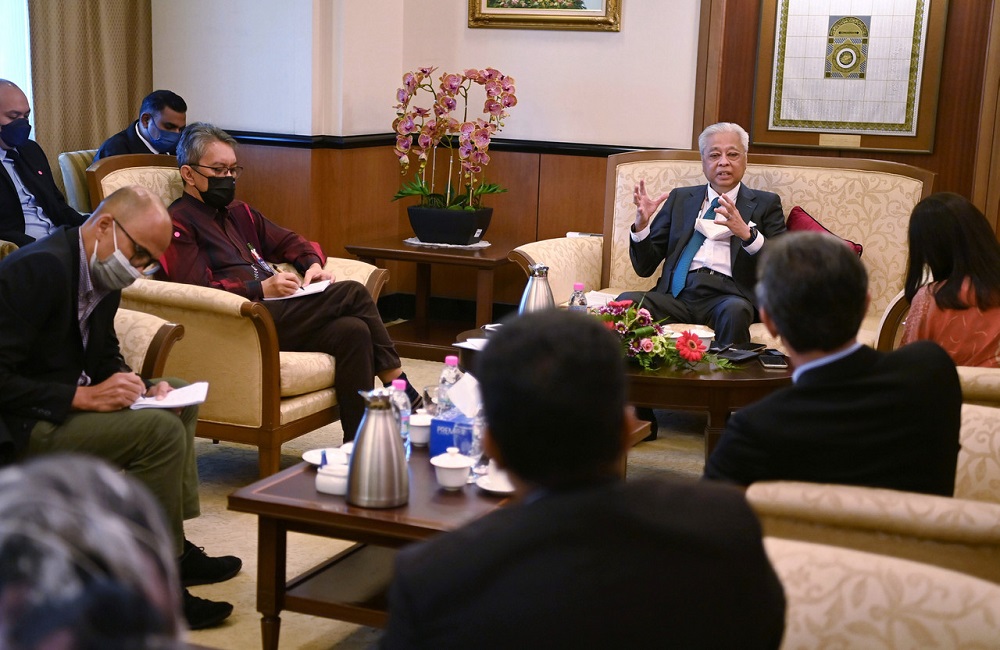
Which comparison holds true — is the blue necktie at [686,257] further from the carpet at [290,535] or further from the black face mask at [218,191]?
the black face mask at [218,191]

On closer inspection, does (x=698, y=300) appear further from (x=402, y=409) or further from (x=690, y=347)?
(x=402, y=409)

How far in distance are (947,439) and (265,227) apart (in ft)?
10.9

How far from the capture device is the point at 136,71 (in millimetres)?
6320

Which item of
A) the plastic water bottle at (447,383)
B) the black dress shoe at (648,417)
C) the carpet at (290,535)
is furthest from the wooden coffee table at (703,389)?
the black dress shoe at (648,417)

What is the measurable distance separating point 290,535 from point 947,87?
14.3 feet

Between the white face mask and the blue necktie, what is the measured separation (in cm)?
265

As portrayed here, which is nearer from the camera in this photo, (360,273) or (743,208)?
(360,273)

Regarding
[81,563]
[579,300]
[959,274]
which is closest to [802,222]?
[579,300]

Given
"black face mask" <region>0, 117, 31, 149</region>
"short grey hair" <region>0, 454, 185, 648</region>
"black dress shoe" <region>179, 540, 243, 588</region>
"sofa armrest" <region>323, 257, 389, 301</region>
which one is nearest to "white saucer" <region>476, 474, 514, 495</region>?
"black dress shoe" <region>179, 540, 243, 588</region>

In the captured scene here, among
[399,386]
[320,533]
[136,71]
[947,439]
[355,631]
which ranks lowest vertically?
[355,631]

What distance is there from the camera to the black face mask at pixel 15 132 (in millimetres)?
4969

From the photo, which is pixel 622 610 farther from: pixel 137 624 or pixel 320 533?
pixel 320 533

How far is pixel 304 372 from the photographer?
161 inches

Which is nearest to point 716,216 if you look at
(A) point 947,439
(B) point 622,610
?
(A) point 947,439
